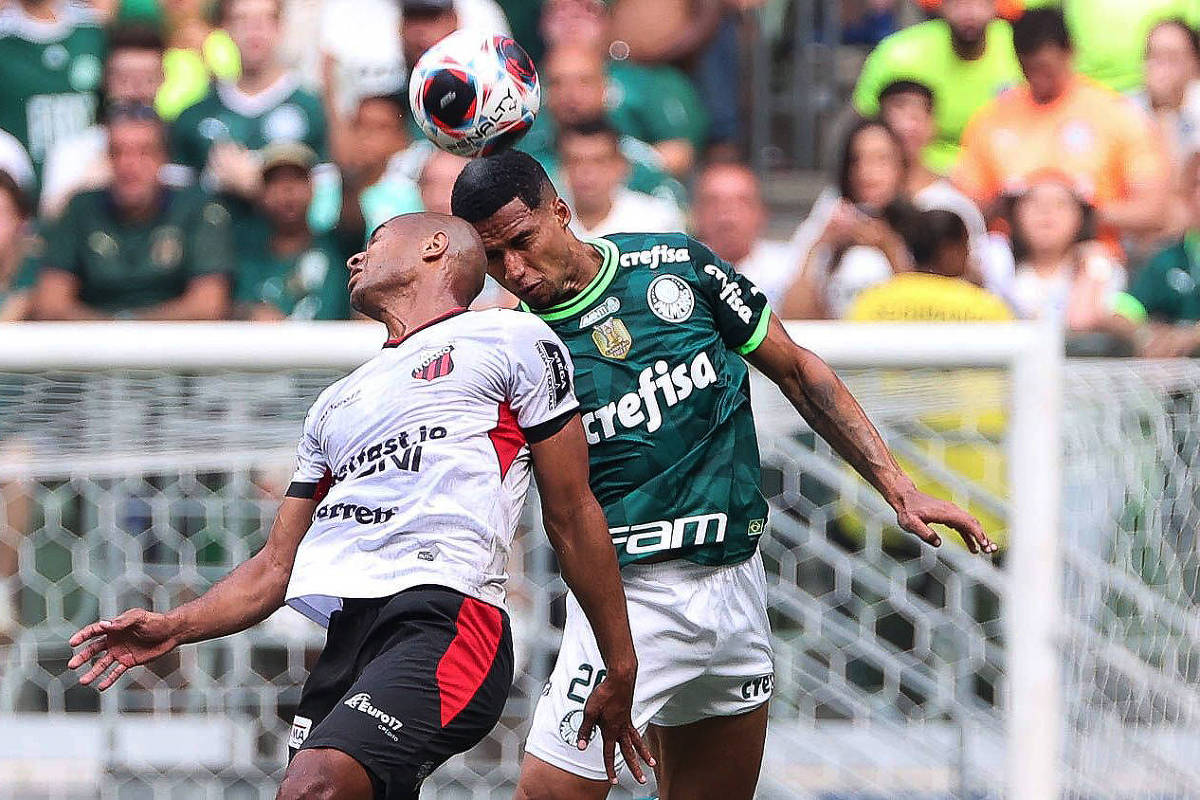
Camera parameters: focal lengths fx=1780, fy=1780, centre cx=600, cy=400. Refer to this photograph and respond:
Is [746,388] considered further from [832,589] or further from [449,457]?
[832,589]

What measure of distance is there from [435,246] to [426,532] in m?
0.67

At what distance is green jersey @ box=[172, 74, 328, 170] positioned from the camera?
8500 mm

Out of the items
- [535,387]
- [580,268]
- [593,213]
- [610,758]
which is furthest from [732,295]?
[593,213]

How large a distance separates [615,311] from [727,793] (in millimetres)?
1279

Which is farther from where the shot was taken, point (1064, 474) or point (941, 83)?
point (941, 83)

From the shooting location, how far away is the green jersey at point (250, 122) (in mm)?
8500

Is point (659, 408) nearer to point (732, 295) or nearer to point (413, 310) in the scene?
point (732, 295)

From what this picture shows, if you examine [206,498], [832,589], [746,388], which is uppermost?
[746,388]

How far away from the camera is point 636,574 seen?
14.6ft

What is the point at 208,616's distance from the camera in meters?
3.96

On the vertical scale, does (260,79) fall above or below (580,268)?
above

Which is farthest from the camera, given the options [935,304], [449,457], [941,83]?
[941,83]

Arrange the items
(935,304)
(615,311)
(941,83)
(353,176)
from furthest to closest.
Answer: (941,83) < (353,176) < (935,304) < (615,311)

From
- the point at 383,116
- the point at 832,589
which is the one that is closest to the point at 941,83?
the point at 383,116
